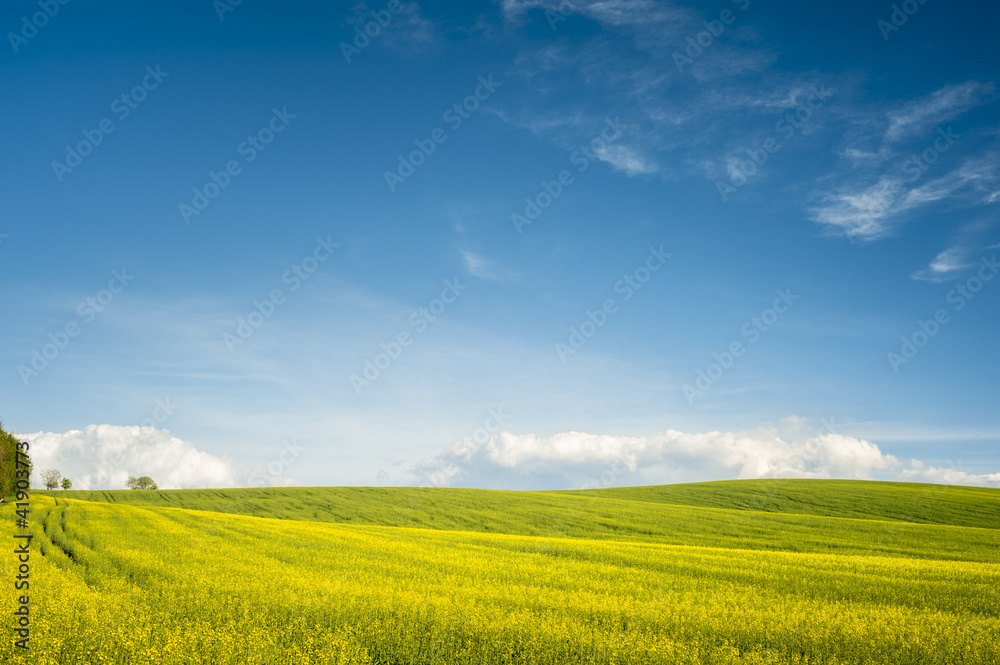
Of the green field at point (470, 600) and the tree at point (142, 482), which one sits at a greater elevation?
the green field at point (470, 600)

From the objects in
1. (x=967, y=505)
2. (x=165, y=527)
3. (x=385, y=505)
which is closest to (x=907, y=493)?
(x=967, y=505)

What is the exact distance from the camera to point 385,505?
4791 centimetres

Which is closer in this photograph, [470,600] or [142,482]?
[470,600]

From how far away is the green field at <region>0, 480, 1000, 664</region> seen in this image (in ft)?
30.5

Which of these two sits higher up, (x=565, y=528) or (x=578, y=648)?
(x=578, y=648)

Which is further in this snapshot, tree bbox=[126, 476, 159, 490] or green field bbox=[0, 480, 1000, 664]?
tree bbox=[126, 476, 159, 490]

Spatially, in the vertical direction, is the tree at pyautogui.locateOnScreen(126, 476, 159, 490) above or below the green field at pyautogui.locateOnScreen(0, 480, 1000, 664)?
below

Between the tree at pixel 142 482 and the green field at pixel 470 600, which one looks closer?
the green field at pixel 470 600

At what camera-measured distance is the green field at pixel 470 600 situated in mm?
9297

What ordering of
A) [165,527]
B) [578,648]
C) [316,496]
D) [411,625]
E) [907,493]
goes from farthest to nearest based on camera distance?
[907,493]
[316,496]
[165,527]
[411,625]
[578,648]

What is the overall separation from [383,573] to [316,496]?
4131 centimetres

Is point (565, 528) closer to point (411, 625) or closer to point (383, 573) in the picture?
point (383, 573)

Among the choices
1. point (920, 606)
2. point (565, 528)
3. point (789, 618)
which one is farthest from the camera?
point (565, 528)

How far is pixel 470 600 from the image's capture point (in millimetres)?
12055
